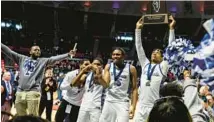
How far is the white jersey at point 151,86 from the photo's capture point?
610 centimetres

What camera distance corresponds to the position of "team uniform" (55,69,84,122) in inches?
279

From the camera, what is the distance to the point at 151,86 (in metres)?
6.14

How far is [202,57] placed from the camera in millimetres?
2895

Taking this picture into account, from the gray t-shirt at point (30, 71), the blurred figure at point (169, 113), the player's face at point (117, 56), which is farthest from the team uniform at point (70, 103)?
the blurred figure at point (169, 113)

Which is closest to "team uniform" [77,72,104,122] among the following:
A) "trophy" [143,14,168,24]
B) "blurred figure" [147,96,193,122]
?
"trophy" [143,14,168,24]

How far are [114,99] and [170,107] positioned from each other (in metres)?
3.85

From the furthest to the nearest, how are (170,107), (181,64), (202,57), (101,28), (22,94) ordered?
(101,28)
(22,94)
(181,64)
(202,57)
(170,107)

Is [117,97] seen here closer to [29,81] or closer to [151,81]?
[151,81]

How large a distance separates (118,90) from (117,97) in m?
0.10

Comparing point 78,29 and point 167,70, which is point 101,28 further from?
point 167,70

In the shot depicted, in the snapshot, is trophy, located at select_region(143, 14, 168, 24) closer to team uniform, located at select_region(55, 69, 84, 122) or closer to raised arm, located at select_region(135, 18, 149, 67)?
raised arm, located at select_region(135, 18, 149, 67)

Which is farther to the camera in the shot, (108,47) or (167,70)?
(108,47)

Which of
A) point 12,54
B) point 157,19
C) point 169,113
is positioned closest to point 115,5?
point 12,54

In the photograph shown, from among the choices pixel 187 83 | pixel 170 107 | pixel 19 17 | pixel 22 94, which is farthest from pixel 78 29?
pixel 170 107
